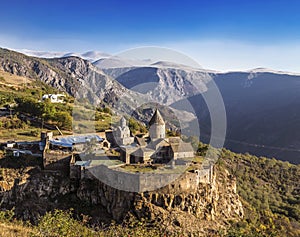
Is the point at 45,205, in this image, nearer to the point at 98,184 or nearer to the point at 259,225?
the point at 98,184

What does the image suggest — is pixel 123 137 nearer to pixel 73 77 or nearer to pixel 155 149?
pixel 155 149

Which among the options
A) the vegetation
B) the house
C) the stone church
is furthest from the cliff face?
the house

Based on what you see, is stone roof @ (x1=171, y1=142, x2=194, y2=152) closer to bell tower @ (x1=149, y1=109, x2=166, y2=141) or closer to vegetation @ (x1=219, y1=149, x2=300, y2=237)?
bell tower @ (x1=149, y1=109, x2=166, y2=141)

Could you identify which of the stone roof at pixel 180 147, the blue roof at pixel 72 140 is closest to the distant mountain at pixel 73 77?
the blue roof at pixel 72 140

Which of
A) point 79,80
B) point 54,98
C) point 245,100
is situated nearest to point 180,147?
point 54,98

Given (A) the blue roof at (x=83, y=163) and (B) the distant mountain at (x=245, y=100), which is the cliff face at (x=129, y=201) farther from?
(B) the distant mountain at (x=245, y=100)

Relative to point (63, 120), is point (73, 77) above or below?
above

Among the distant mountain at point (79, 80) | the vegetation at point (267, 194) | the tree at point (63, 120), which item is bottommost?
the vegetation at point (267, 194)

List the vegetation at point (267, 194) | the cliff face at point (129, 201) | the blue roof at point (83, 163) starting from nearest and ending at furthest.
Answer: the cliff face at point (129, 201), the blue roof at point (83, 163), the vegetation at point (267, 194)
